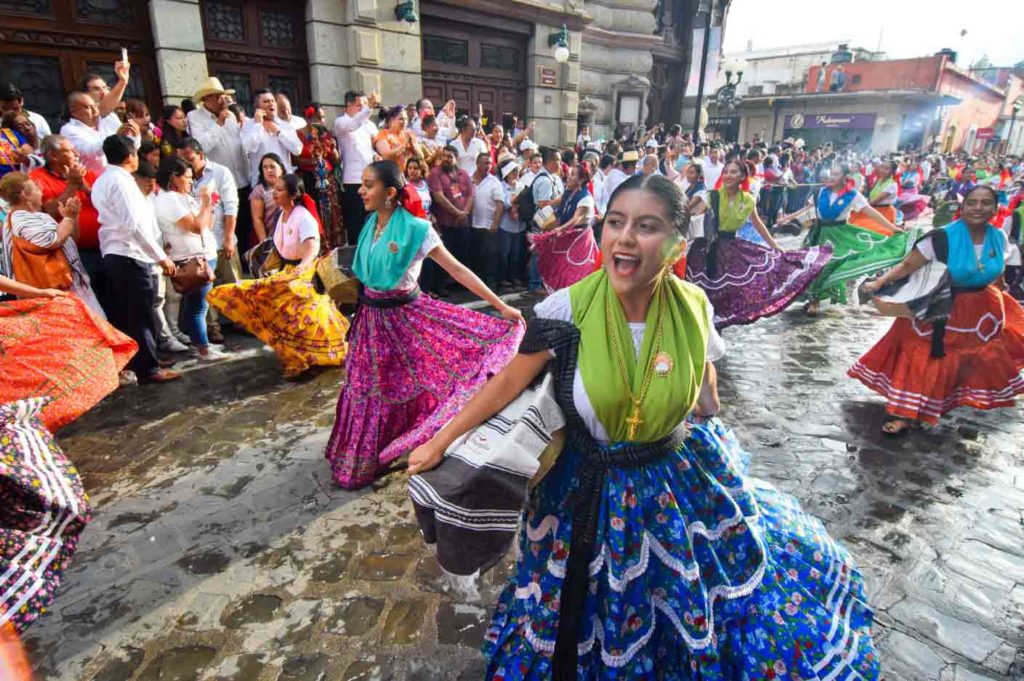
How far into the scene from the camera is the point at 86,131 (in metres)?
5.96

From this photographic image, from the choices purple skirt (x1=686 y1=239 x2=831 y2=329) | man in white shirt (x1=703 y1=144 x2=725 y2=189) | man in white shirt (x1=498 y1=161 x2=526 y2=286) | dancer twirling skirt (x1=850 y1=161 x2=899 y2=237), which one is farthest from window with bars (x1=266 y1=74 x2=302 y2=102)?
dancer twirling skirt (x1=850 y1=161 x2=899 y2=237)

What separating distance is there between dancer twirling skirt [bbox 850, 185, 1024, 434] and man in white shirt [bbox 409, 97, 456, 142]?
7273 mm

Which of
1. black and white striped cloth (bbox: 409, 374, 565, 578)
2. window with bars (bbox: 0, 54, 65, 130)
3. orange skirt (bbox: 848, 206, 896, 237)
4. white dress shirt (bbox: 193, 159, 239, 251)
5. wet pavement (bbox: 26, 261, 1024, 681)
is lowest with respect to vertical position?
wet pavement (bbox: 26, 261, 1024, 681)

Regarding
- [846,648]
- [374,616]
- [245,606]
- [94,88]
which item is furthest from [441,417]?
[94,88]

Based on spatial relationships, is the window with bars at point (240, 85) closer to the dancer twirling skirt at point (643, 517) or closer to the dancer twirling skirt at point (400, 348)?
the dancer twirling skirt at point (400, 348)

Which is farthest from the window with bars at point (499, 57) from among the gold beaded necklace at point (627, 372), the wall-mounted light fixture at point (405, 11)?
the gold beaded necklace at point (627, 372)

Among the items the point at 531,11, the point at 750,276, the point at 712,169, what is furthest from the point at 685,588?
the point at 531,11

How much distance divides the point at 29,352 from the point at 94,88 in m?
4.15

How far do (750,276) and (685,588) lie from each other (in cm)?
519

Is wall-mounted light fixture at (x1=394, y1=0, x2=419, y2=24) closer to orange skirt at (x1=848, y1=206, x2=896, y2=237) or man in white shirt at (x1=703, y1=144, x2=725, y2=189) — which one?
man in white shirt at (x1=703, y1=144, x2=725, y2=189)

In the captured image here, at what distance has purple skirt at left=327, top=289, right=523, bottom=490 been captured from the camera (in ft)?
12.3

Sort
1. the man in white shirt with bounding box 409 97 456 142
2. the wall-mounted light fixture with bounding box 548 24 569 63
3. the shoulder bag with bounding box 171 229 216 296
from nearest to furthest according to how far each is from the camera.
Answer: the shoulder bag with bounding box 171 229 216 296
the man in white shirt with bounding box 409 97 456 142
the wall-mounted light fixture with bounding box 548 24 569 63

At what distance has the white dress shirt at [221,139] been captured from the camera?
734 cm

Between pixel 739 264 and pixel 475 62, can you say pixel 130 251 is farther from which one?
pixel 475 62
